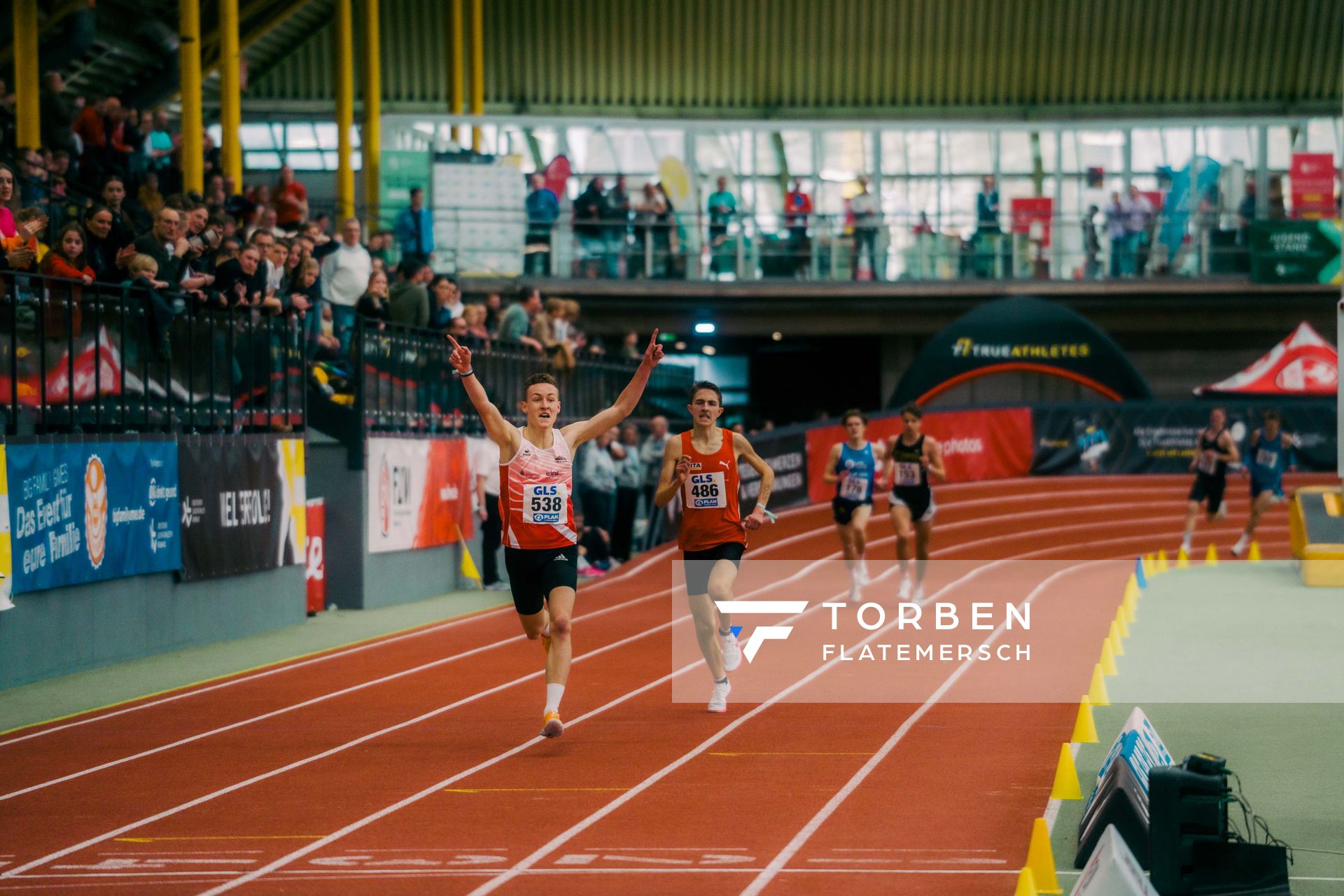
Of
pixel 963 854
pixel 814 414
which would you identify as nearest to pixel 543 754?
pixel 963 854

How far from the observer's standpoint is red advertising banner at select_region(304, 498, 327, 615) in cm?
1789

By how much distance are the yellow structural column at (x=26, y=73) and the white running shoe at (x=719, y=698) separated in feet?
51.0

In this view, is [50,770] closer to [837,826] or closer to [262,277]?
[837,826]

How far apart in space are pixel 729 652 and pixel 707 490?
3.67 feet

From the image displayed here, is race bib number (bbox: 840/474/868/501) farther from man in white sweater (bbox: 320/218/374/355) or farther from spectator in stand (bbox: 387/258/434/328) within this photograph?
man in white sweater (bbox: 320/218/374/355)

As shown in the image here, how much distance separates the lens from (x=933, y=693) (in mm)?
11727

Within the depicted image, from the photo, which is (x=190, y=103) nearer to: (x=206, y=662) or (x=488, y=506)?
(x=488, y=506)

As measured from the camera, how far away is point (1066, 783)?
25.8 ft

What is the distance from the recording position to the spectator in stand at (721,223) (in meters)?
32.2

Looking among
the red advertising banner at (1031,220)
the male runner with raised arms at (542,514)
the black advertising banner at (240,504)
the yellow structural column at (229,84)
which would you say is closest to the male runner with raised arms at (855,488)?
the black advertising banner at (240,504)

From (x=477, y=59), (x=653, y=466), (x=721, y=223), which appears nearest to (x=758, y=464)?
(x=653, y=466)

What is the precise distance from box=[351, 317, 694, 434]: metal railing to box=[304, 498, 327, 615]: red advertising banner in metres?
1.12

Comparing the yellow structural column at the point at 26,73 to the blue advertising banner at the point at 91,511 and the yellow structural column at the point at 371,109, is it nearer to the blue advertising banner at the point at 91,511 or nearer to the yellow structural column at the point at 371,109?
the yellow structural column at the point at 371,109

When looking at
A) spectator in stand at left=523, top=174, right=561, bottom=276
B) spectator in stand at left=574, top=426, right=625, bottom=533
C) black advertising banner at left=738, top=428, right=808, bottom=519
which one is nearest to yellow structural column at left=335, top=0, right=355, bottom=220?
spectator in stand at left=523, top=174, right=561, bottom=276
